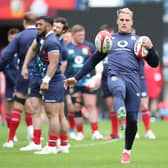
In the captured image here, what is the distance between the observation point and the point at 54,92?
1145 cm

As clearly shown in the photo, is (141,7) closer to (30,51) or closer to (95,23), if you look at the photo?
(95,23)

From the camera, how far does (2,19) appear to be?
23.0 metres

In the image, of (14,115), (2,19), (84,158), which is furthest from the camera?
(2,19)

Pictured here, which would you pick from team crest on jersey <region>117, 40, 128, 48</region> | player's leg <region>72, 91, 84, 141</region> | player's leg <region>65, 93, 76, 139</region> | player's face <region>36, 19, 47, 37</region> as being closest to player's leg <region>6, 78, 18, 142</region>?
player's leg <region>65, 93, 76, 139</region>

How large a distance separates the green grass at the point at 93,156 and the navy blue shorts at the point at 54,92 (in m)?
0.82

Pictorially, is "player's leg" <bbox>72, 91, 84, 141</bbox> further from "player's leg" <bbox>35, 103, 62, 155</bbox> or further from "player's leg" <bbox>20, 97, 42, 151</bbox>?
"player's leg" <bbox>35, 103, 62, 155</bbox>

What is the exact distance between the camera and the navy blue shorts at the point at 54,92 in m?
11.4

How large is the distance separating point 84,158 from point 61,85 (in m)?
1.21

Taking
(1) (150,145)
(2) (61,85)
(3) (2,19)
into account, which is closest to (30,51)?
(2) (61,85)

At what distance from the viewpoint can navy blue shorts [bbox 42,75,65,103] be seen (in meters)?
11.4

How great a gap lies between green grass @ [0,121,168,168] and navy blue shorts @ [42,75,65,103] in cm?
82

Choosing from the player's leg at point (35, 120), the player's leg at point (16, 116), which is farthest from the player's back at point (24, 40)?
the player's leg at point (35, 120)

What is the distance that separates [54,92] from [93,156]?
1.10 metres

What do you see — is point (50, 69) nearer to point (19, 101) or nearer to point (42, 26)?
point (42, 26)
